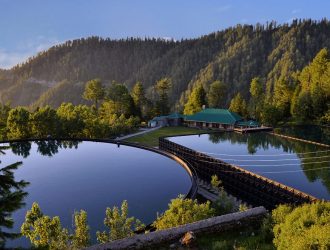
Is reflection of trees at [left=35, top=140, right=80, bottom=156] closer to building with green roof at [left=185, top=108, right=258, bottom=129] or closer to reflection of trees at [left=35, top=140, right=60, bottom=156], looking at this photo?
reflection of trees at [left=35, top=140, right=60, bottom=156]

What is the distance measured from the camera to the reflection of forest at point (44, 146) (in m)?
43.7

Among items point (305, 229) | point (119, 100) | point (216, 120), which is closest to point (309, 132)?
point (216, 120)

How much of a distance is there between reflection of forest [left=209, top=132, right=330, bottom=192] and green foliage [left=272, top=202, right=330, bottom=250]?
22.0 metres

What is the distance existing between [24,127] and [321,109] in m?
60.2

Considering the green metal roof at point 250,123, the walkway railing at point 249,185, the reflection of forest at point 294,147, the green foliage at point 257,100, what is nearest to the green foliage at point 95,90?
the reflection of forest at point 294,147

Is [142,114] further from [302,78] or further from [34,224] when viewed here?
[34,224]

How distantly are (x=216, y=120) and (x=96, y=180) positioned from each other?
43.5m

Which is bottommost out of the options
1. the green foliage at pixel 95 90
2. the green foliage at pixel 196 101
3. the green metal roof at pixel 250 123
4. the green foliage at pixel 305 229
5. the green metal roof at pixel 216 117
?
the green foliage at pixel 305 229

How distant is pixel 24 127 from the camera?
5319 cm

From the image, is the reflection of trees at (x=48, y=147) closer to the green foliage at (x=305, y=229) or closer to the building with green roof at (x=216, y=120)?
the building with green roof at (x=216, y=120)

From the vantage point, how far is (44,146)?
47.7 meters

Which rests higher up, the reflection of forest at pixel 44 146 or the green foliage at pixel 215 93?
the green foliage at pixel 215 93

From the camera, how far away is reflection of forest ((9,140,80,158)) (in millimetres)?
43688

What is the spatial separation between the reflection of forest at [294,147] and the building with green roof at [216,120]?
23.3ft
